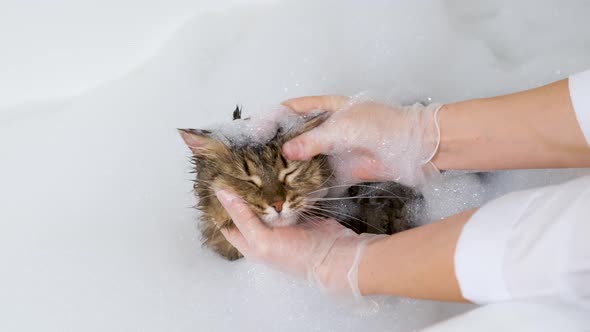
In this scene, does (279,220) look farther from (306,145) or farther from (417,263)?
(417,263)

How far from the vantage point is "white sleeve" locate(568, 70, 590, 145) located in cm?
115

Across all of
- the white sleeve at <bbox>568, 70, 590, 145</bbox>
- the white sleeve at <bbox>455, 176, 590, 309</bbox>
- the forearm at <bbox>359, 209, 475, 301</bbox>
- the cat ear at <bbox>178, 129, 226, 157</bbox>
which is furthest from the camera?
the cat ear at <bbox>178, 129, 226, 157</bbox>

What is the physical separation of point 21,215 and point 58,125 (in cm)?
34

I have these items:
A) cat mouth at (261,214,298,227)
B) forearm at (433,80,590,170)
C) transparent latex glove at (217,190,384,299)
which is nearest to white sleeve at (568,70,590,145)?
forearm at (433,80,590,170)

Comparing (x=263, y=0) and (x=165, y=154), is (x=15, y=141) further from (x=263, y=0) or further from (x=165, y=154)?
(x=263, y=0)

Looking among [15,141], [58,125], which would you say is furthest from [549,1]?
[15,141]

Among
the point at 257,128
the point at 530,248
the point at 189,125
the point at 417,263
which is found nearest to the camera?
the point at 530,248

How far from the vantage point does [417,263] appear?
42.1 inches

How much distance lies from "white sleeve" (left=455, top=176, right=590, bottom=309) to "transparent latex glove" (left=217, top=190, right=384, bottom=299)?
363 millimetres

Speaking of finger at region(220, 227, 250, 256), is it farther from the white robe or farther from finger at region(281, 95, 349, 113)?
the white robe

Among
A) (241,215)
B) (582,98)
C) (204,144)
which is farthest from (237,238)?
(582,98)

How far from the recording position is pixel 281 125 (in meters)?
1.39

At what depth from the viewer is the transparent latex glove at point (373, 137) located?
1365mm

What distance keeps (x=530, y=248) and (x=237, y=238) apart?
2.50 ft
